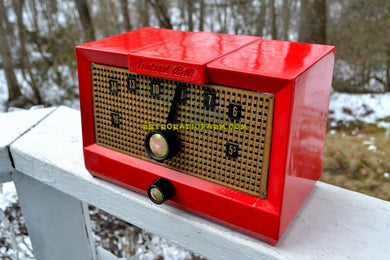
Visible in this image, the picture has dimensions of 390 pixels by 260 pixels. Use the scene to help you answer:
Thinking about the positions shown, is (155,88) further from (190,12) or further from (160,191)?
(190,12)

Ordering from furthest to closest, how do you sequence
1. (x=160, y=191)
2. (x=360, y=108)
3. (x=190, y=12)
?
(x=190, y=12)
(x=360, y=108)
(x=160, y=191)

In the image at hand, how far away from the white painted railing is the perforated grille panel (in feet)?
0.43

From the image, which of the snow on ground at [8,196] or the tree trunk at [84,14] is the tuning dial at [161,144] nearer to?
the snow on ground at [8,196]

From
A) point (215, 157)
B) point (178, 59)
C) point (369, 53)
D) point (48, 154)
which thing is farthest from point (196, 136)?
point (369, 53)

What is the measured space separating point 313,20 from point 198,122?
4121 mm

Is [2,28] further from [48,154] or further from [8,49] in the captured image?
[48,154]

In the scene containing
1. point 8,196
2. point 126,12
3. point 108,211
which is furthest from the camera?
point 126,12

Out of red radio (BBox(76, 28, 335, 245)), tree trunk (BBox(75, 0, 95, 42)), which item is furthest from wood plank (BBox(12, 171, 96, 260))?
tree trunk (BBox(75, 0, 95, 42))

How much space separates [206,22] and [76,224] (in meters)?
4.72

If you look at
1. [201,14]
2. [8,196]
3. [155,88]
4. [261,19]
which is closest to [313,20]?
[261,19]

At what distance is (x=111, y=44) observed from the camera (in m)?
1.01

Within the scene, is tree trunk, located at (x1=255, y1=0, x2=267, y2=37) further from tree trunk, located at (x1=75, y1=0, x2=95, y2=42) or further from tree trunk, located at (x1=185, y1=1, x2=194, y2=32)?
tree trunk, located at (x1=75, y1=0, x2=95, y2=42)

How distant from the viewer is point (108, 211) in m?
1.09

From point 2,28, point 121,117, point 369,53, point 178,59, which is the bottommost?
point 369,53
